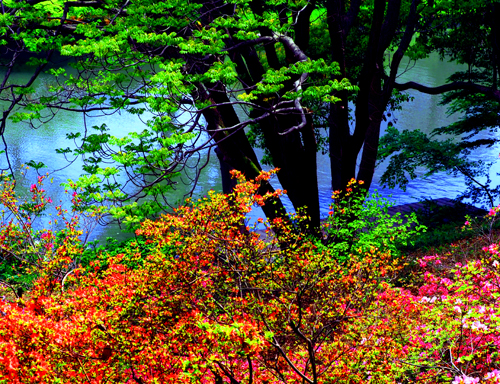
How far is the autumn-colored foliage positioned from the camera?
4000 mm

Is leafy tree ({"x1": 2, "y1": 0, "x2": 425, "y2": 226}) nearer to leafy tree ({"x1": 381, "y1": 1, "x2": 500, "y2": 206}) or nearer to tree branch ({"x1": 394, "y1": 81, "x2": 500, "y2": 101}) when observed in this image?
tree branch ({"x1": 394, "y1": 81, "x2": 500, "y2": 101})

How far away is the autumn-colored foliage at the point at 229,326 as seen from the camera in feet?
13.1

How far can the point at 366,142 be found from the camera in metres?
9.87

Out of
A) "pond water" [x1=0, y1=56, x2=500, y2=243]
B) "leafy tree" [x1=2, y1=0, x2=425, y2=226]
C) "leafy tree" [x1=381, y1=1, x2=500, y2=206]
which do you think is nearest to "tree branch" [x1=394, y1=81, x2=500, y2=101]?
"leafy tree" [x1=381, y1=1, x2=500, y2=206]

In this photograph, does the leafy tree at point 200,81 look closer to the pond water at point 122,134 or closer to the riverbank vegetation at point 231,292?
the riverbank vegetation at point 231,292

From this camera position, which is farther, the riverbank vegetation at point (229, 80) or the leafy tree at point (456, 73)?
the leafy tree at point (456, 73)

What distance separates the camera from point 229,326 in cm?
352

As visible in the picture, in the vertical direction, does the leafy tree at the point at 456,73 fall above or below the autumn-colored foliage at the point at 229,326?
above

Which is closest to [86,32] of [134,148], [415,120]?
[134,148]

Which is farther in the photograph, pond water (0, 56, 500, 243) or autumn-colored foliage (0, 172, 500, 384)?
pond water (0, 56, 500, 243)

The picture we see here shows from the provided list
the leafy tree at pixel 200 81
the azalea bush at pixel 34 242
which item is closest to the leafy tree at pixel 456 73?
the leafy tree at pixel 200 81

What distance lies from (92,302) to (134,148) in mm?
2478

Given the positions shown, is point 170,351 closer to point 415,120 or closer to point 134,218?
point 134,218

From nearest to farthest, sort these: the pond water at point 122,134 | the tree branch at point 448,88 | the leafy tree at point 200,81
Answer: the leafy tree at point 200,81 → the tree branch at point 448,88 → the pond water at point 122,134
